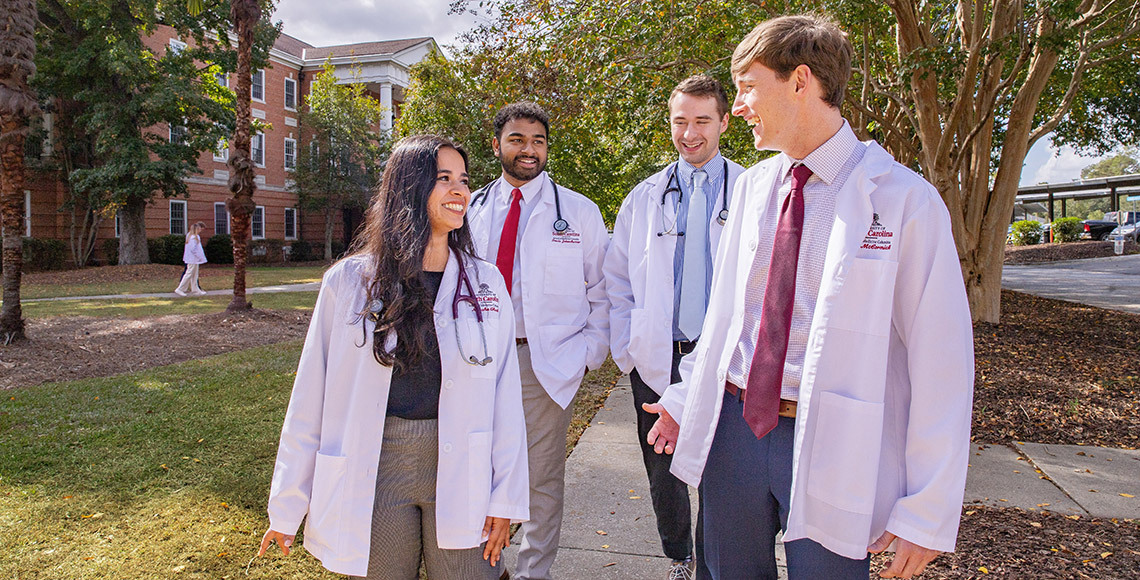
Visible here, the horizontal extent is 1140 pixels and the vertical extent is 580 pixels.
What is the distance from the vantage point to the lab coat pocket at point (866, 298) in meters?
1.75

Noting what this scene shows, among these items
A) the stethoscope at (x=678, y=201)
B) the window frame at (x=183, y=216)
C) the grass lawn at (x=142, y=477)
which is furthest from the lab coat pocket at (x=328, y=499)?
the window frame at (x=183, y=216)

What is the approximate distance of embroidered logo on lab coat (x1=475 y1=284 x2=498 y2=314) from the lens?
2361 millimetres

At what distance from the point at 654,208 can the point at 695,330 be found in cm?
63

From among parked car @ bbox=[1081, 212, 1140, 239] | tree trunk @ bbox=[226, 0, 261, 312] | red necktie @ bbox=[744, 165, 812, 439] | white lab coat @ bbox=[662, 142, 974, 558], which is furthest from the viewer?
parked car @ bbox=[1081, 212, 1140, 239]

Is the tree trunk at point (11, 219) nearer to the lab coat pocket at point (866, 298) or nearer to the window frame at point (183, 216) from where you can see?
the lab coat pocket at point (866, 298)

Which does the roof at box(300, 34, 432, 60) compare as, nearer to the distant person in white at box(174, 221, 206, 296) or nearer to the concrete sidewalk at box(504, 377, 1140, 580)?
the distant person in white at box(174, 221, 206, 296)

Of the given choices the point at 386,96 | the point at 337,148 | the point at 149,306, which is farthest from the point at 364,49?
the point at 149,306

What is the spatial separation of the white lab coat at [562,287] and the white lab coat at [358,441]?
1025 millimetres

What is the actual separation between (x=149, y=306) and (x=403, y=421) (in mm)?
15477

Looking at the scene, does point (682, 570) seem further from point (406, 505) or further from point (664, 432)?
point (406, 505)

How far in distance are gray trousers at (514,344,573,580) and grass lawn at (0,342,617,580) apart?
3.71 feet

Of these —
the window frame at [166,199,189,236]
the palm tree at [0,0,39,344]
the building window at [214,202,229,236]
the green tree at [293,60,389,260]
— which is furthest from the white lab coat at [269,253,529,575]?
the building window at [214,202,229,236]

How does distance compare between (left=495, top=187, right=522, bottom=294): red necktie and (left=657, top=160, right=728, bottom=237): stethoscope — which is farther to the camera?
(left=495, top=187, right=522, bottom=294): red necktie

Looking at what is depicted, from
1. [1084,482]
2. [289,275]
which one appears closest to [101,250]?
[289,275]
